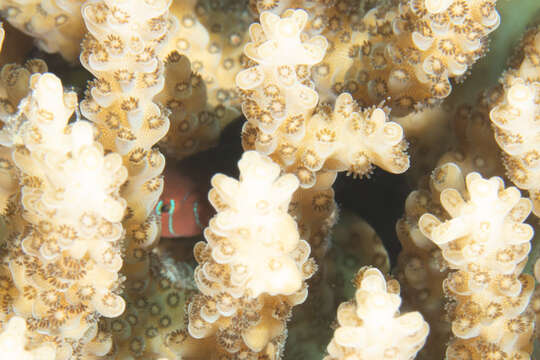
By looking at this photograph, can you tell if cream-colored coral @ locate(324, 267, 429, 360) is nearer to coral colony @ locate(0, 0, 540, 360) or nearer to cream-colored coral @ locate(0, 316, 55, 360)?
coral colony @ locate(0, 0, 540, 360)

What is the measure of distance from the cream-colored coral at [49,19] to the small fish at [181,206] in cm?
69

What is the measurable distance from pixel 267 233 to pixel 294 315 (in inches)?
31.4

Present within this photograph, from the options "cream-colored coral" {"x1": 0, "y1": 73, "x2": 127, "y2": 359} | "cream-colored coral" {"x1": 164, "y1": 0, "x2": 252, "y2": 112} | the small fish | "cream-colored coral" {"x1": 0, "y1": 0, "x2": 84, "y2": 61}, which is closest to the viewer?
"cream-colored coral" {"x1": 0, "y1": 73, "x2": 127, "y2": 359}

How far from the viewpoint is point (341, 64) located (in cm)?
198

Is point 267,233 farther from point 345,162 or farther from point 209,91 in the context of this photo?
point 209,91

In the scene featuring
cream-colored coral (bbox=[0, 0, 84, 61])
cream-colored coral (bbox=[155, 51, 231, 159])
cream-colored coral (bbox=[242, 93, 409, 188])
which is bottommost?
cream-colored coral (bbox=[155, 51, 231, 159])

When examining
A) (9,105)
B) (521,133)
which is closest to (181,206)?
(9,105)

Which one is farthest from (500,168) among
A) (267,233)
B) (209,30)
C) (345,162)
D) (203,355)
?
(209,30)

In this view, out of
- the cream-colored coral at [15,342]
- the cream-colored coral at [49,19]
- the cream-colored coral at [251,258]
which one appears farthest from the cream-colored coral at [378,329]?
the cream-colored coral at [49,19]

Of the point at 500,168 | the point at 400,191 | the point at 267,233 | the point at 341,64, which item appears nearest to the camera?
the point at 267,233

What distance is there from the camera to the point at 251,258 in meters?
1.23

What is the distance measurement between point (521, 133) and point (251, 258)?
0.84 m

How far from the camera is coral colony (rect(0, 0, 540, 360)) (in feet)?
3.91

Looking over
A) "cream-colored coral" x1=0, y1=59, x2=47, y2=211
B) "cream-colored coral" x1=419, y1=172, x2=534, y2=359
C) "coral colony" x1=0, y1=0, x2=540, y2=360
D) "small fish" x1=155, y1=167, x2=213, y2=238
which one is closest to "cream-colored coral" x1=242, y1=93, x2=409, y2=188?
"coral colony" x1=0, y1=0, x2=540, y2=360
